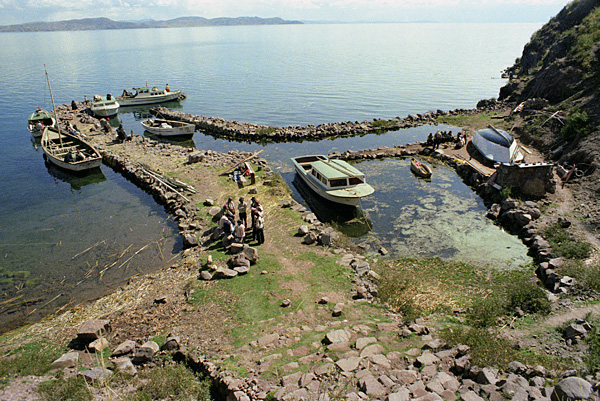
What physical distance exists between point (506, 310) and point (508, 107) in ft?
139

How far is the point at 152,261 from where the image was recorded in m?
19.5

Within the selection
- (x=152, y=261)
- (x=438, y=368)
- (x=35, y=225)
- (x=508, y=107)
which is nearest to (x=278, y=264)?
(x=152, y=261)

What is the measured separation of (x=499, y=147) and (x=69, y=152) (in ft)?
126

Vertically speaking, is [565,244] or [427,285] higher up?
[565,244]

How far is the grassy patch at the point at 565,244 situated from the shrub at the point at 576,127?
12.2 metres

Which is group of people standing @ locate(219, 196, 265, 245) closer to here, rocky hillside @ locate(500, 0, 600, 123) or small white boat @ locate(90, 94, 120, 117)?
rocky hillside @ locate(500, 0, 600, 123)

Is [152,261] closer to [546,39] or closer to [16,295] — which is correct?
[16,295]

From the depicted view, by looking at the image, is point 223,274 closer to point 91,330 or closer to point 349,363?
point 91,330

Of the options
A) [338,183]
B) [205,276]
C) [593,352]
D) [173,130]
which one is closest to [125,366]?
[205,276]

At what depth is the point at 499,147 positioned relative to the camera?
98.9 ft

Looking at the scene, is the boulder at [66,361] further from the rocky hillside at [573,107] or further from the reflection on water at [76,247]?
the rocky hillside at [573,107]

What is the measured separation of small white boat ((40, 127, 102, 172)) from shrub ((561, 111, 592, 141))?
1581 inches

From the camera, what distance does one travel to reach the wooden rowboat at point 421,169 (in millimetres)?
30156

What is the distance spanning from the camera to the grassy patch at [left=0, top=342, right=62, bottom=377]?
33.8 feet
